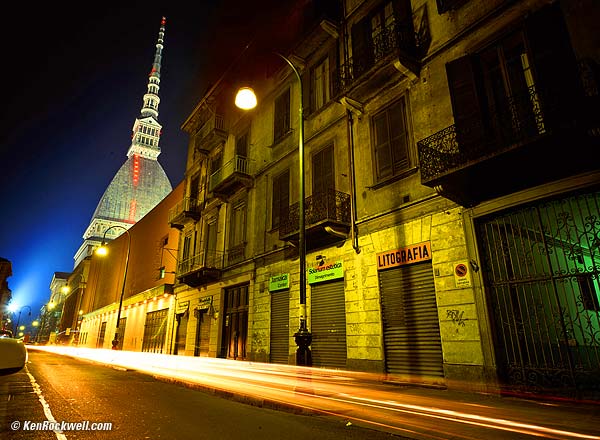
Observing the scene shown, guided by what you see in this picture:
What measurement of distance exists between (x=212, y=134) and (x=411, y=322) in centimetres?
1761

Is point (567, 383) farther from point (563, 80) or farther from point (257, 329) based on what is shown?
point (257, 329)

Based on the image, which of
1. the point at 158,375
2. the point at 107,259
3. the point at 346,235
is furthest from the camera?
the point at 107,259

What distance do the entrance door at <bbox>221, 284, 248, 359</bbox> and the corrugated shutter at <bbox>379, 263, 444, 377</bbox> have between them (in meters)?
8.47

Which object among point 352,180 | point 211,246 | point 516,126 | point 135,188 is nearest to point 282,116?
point 352,180

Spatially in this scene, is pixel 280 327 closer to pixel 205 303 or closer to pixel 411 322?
pixel 411 322

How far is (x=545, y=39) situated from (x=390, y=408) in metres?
8.92

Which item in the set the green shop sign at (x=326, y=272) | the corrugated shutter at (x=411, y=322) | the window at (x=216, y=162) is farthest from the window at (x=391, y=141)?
the window at (x=216, y=162)

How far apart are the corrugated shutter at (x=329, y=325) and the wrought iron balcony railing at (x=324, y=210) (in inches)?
92.7

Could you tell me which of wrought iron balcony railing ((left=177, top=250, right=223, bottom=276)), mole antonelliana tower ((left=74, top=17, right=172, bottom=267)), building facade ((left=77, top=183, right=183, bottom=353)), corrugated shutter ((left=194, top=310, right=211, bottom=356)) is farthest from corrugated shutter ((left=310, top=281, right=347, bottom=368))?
mole antonelliana tower ((left=74, top=17, right=172, bottom=267))

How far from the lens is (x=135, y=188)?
395 ft

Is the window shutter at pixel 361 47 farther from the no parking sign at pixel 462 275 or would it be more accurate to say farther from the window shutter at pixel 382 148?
the no parking sign at pixel 462 275

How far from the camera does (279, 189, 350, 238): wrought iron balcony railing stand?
1229 cm

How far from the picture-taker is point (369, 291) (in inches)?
433

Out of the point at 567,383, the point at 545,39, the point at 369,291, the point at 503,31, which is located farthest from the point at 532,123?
the point at 369,291
